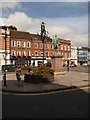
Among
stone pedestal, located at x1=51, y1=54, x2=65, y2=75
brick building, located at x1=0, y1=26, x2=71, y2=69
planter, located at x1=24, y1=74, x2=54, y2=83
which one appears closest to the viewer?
planter, located at x1=24, y1=74, x2=54, y2=83

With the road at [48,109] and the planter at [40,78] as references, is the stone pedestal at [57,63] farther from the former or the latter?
the road at [48,109]

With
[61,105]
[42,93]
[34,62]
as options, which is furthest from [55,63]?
[34,62]

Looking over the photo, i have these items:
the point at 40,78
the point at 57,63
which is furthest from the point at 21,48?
the point at 40,78

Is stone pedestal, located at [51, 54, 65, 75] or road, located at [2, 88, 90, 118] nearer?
road, located at [2, 88, 90, 118]

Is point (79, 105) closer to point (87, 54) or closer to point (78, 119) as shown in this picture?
point (78, 119)

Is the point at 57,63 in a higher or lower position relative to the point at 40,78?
higher

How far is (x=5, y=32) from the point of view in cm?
4662

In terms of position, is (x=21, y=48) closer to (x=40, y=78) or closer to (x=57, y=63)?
(x=57, y=63)

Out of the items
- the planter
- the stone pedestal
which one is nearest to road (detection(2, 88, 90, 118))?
the planter

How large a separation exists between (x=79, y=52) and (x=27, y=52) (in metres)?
45.1

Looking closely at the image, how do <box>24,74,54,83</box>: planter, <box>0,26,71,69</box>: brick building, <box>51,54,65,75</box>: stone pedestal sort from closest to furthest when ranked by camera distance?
<box>24,74,54,83</box>: planter → <box>51,54,65,75</box>: stone pedestal → <box>0,26,71,69</box>: brick building

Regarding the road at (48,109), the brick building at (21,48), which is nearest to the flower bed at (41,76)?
the road at (48,109)

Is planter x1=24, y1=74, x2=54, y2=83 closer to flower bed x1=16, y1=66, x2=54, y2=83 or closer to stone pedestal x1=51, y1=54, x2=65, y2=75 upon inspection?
flower bed x1=16, y1=66, x2=54, y2=83

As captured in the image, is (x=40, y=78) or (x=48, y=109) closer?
(x=48, y=109)
